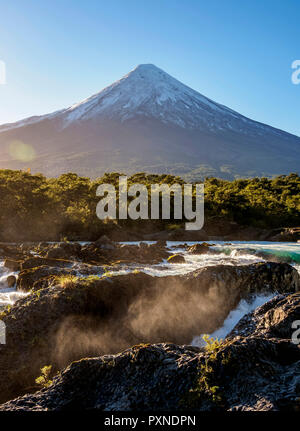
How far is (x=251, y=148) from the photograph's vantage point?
17950 cm

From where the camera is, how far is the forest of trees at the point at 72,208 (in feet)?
98.7

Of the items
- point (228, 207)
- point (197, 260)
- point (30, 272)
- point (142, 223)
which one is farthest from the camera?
point (228, 207)

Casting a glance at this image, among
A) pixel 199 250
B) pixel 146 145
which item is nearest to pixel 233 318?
pixel 199 250

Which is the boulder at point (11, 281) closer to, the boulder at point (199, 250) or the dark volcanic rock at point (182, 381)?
the dark volcanic rock at point (182, 381)

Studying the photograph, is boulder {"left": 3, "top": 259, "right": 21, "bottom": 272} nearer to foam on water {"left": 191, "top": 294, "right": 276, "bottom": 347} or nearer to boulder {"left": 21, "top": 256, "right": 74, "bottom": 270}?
boulder {"left": 21, "top": 256, "right": 74, "bottom": 270}

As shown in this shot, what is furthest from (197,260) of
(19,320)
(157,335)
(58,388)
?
(58,388)

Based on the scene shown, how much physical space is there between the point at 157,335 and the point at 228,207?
34473 mm

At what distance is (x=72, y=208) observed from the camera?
105 ft

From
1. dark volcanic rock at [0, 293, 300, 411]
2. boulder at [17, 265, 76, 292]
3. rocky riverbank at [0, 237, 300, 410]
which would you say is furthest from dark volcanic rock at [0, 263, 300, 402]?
boulder at [17, 265, 76, 292]
